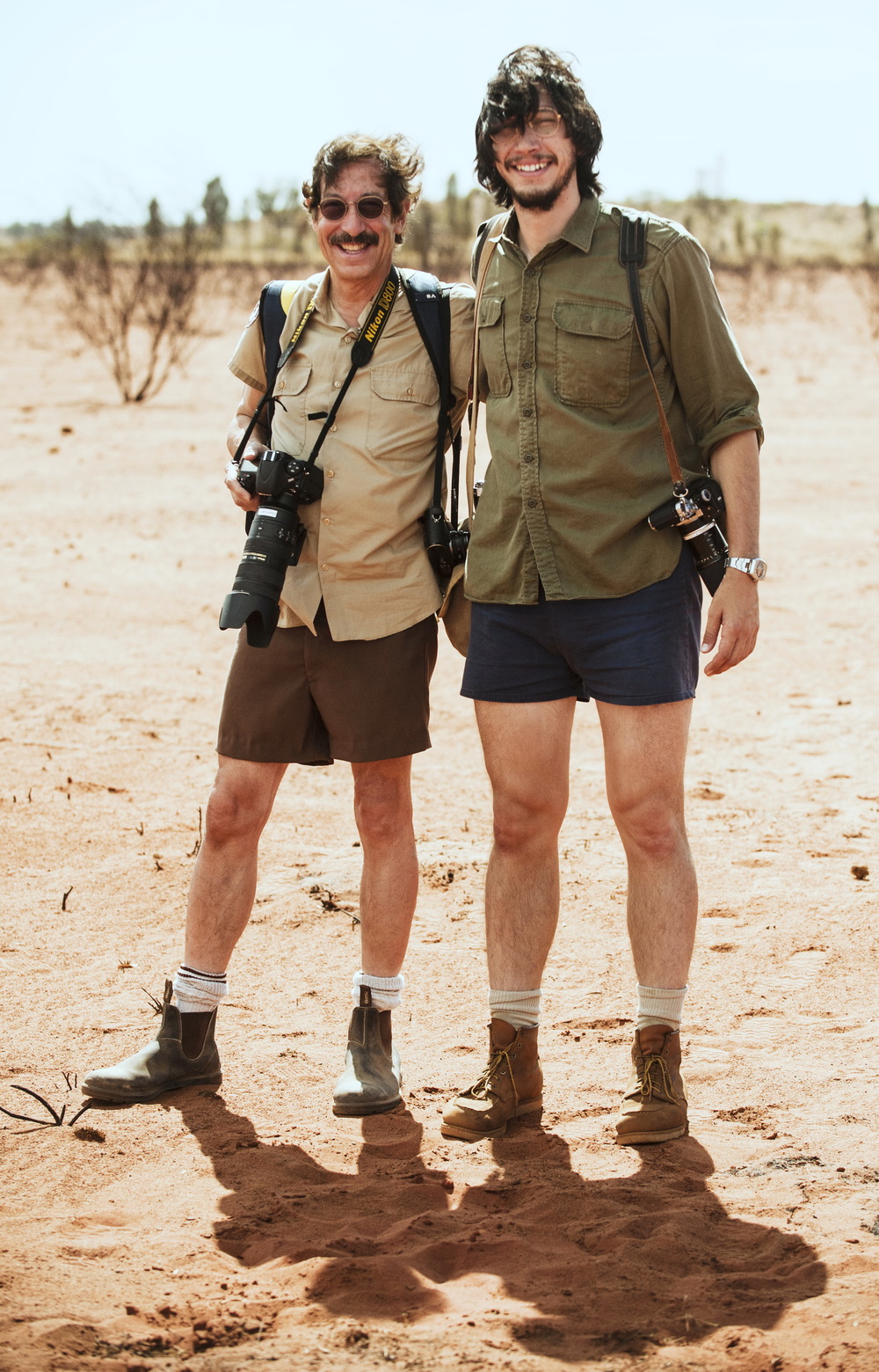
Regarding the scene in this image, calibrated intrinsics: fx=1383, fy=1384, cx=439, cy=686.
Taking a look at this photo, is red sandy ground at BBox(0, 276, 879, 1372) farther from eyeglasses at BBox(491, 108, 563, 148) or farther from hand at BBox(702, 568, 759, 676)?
eyeglasses at BBox(491, 108, 563, 148)

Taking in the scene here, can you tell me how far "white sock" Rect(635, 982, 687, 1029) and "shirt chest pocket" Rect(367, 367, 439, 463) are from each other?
1.24m

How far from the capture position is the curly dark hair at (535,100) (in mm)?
2682

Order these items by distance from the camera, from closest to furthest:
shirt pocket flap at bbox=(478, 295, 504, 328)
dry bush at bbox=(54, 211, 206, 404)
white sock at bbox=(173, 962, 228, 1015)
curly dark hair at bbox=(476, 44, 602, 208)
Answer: curly dark hair at bbox=(476, 44, 602, 208) < shirt pocket flap at bbox=(478, 295, 504, 328) < white sock at bbox=(173, 962, 228, 1015) < dry bush at bbox=(54, 211, 206, 404)

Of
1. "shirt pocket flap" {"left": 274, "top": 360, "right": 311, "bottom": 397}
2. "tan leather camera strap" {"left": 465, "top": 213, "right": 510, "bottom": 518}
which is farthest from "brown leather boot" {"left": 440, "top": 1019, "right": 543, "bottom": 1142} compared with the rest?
"shirt pocket flap" {"left": 274, "top": 360, "right": 311, "bottom": 397}

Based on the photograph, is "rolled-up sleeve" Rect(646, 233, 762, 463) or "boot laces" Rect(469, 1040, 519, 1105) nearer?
"rolled-up sleeve" Rect(646, 233, 762, 463)

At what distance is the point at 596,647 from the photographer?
109 inches

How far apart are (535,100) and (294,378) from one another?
29.7 inches

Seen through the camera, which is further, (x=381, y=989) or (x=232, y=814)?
(x=381, y=989)

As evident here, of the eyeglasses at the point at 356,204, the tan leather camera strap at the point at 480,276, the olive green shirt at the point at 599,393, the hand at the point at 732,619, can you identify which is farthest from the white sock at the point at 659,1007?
the eyeglasses at the point at 356,204

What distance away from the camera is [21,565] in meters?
8.35

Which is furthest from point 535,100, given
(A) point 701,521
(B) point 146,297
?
(B) point 146,297

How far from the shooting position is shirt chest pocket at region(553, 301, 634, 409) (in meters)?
2.70

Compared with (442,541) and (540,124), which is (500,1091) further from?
(540,124)

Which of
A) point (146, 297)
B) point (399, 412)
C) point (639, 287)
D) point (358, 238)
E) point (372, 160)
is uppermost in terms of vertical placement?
point (146, 297)
